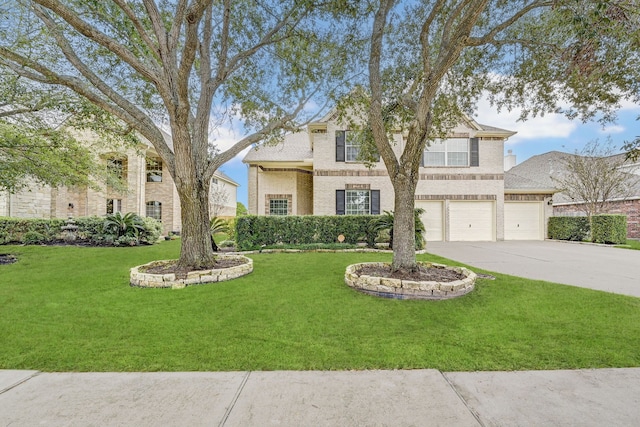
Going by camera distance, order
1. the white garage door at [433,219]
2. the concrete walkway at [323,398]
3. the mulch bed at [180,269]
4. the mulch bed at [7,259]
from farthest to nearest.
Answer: the white garage door at [433,219] → the mulch bed at [7,259] → the mulch bed at [180,269] → the concrete walkway at [323,398]

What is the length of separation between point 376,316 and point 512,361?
1649mm

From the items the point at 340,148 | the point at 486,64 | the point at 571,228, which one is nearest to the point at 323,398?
the point at 486,64

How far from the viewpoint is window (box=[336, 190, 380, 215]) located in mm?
13664

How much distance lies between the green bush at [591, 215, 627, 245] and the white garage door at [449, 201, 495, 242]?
4.92 metres

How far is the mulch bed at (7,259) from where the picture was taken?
818 cm

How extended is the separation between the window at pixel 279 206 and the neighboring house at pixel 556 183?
11.9 metres

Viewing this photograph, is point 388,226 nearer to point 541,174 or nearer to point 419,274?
point 419,274

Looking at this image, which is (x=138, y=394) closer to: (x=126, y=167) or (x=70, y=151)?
(x=70, y=151)

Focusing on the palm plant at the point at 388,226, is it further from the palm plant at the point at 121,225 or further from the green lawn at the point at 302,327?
the palm plant at the point at 121,225

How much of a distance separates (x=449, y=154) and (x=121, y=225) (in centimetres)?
1521

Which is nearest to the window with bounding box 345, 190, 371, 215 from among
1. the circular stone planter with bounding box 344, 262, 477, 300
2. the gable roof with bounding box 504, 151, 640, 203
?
the gable roof with bounding box 504, 151, 640, 203

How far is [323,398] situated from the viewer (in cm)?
224

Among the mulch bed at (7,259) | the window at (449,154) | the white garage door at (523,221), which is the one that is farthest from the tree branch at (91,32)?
the white garage door at (523,221)

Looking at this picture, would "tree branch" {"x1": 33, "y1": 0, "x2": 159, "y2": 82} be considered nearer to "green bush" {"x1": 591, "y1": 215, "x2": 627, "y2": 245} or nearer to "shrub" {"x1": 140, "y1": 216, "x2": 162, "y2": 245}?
"shrub" {"x1": 140, "y1": 216, "x2": 162, "y2": 245}
